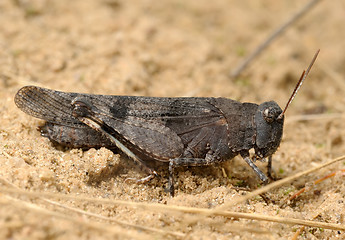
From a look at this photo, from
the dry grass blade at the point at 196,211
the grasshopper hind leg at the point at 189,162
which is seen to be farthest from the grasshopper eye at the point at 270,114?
the dry grass blade at the point at 196,211

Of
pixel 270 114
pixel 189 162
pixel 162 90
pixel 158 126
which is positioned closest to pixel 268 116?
pixel 270 114

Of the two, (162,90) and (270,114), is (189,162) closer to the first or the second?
(270,114)

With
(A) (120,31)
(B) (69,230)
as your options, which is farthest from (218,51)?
(B) (69,230)

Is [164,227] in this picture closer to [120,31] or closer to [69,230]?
[69,230]

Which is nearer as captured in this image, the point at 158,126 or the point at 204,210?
the point at 204,210

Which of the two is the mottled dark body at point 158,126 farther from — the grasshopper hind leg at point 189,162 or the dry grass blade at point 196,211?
the dry grass blade at point 196,211

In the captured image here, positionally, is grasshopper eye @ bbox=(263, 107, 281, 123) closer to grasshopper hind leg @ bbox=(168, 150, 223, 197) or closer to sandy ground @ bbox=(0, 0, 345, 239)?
grasshopper hind leg @ bbox=(168, 150, 223, 197)
